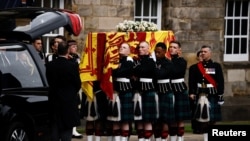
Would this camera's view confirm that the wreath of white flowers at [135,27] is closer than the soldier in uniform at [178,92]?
No

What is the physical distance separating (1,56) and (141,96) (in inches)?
125

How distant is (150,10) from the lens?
22938 millimetres

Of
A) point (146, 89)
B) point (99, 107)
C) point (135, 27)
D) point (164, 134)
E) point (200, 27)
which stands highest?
point (135, 27)

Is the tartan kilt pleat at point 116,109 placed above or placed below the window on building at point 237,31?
below

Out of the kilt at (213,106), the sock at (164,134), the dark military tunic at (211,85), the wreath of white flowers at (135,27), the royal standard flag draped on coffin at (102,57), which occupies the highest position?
the wreath of white flowers at (135,27)

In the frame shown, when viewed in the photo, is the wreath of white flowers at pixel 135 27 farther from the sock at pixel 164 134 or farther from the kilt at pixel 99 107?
the sock at pixel 164 134

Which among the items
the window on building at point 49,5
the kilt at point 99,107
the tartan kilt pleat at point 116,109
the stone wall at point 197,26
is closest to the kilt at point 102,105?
the kilt at point 99,107

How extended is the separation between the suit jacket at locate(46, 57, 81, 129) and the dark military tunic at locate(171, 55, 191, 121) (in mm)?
2763

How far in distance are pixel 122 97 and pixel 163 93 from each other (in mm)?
718

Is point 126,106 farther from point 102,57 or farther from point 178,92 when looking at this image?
point 178,92

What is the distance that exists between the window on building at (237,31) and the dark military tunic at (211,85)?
Result: 7.04 m

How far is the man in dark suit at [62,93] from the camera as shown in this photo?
545 inches

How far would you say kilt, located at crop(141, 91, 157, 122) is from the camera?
52.6 ft

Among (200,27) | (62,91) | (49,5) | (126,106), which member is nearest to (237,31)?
(200,27)
